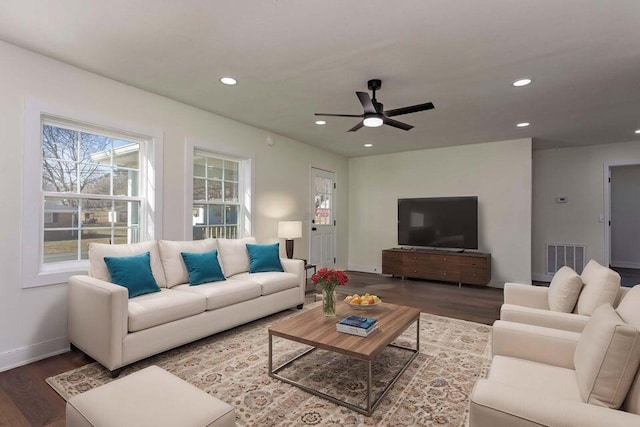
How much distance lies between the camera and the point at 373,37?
246 centimetres

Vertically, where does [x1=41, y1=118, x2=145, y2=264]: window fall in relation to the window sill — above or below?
above

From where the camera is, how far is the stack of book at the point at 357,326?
2.30 meters

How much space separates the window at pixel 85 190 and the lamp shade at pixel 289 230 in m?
1.99

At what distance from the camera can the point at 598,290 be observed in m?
2.09

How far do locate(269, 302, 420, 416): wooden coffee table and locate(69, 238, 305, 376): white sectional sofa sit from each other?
890mm

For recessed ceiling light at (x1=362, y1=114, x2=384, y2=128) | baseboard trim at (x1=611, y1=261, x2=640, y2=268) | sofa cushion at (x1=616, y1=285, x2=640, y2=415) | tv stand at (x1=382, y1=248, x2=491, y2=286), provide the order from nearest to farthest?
1. sofa cushion at (x1=616, y1=285, x2=640, y2=415)
2. recessed ceiling light at (x1=362, y1=114, x2=384, y2=128)
3. tv stand at (x1=382, y1=248, x2=491, y2=286)
4. baseboard trim at (x1=611, y1=261, x2=640, y2=268)

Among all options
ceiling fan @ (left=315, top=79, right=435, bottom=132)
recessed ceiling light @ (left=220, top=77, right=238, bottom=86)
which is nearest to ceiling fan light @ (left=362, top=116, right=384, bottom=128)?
ceiling fan @ (left=315, top=79, right=435, bottom=132)

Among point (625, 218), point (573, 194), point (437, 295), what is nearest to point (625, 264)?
point (625, 218)

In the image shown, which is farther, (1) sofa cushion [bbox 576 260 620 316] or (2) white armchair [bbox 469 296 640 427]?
(1) sofa cushion [bbox 576 260 620 316]

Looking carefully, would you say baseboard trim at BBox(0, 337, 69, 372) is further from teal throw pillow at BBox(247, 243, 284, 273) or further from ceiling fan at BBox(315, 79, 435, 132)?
ceiling fan at BBox(315, 79, 435, 132)

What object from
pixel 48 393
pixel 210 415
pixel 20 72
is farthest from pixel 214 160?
pixel 210 415

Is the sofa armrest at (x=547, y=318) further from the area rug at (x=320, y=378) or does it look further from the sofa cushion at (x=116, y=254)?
the sofa cushion at (x=116, y=254)

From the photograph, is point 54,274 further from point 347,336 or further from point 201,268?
point 347,336

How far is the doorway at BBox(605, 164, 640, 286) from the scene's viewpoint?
7.65m
